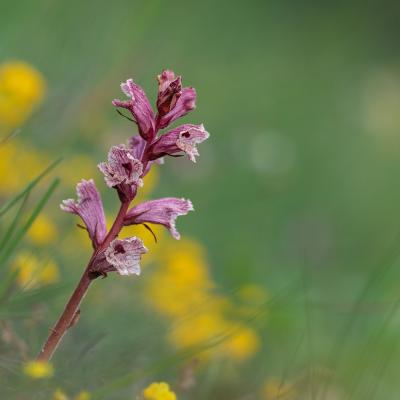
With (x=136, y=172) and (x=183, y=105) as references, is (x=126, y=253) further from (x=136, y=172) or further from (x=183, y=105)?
(x=183, y=105)

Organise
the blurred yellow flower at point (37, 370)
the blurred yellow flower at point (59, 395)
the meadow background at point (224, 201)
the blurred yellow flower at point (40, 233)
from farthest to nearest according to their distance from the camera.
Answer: the blurred yellow flower at point (40, 233)
the meadow background at point (224, 201)
the blurred yellow flower at point (59, 395)
the blurred yellow flower at point (37, 370)

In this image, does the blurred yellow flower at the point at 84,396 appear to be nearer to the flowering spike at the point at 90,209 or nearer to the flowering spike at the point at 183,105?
the flowering spike at the point at 90,209

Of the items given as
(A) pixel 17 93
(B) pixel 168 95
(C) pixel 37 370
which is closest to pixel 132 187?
(B) pixel 168 95

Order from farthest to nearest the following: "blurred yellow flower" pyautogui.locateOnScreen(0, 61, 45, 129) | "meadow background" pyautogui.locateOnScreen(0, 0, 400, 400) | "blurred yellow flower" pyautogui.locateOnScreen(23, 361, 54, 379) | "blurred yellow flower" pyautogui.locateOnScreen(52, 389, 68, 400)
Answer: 1. "blurred yellow flower" pyautogui.locateOnScreen(0, 61, 45, 129)
2. "meadow background" pyautogui.locateOnScreen(0, 0, 400, 400)
3. "blurred yellow flower" pyautogui.locateOnScreen(52, 389, 68, 400)
4. "blurred yellow flower" pyautogui.locateOnScreen(23, 361, 54, 379)

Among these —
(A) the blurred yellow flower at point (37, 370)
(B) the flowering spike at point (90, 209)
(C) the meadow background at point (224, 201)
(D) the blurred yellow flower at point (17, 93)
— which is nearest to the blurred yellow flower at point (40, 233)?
(C) the meadow background at point (224, 201)

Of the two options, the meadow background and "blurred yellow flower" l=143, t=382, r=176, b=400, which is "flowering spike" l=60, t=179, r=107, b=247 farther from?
"blurred yellow flower" l=143, t=382, r=176, b=400

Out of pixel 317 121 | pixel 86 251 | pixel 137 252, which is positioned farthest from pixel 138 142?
pixel 317 121

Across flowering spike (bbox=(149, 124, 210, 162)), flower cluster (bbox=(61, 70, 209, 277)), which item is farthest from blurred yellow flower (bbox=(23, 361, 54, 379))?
flowering spike (bbox=(149, 124, 210, 162))
